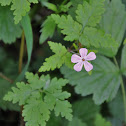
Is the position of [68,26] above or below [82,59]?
above

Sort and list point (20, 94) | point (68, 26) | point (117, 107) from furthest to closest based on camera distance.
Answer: point (117, 107), point (20, 94), point (68, 26)

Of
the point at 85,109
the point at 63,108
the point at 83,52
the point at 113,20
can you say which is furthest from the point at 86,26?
the point at 85,109

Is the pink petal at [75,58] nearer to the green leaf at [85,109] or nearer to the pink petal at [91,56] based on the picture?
the pink petal at [91,56]

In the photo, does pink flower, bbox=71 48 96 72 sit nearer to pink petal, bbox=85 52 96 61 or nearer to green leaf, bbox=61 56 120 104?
pink petal, bbox=85 52 96 61

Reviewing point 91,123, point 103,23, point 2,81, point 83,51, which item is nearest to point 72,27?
point 83,51

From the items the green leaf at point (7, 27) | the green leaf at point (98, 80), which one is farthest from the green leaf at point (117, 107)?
the green leaf at point (7, 27)

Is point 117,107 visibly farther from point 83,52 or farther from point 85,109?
point 83,52
